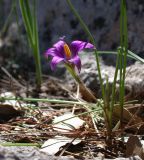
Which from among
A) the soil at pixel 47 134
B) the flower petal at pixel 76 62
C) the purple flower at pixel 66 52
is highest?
the purple flower at pixel 66 52

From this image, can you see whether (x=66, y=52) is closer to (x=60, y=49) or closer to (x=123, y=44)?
(x=60, y=49)

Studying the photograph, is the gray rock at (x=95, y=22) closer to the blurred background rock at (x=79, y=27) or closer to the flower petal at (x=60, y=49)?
the blurred background rock at (x=79, y=27)

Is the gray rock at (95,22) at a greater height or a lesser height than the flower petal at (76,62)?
greater

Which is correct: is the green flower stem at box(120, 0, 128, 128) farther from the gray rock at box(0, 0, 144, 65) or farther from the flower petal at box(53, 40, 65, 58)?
the gray rock at box(0, 0, 144, 65)

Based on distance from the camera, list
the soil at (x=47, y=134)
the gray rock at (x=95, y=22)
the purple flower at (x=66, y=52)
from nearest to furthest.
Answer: the soil at (x=47, y=134) → the purple flower at (x=66, y=52) → the gray rock at (x=95, y=22)

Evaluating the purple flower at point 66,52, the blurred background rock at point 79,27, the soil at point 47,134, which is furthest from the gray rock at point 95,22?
the purple flower at point 66,52

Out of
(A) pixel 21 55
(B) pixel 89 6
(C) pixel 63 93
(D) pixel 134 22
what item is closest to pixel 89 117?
(C) pixel 63 93

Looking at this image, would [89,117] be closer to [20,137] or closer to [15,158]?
[20,137]

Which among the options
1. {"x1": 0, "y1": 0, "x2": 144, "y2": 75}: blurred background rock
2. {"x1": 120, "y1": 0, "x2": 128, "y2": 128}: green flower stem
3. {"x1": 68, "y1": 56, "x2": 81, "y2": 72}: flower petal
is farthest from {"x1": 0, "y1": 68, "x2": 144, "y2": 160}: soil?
{"x1": 0, "y1": 0, "x2": 144, "y2": 75}: blurred background rock

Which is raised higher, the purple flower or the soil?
the purple flower

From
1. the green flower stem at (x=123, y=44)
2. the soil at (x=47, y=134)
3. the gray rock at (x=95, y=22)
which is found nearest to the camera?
the soil at (x=47, y=134)

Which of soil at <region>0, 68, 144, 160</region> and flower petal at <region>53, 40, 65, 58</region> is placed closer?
soil at <region>0, 68, 144, 160</region>

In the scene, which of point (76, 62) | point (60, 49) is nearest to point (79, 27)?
point (60, 49)
